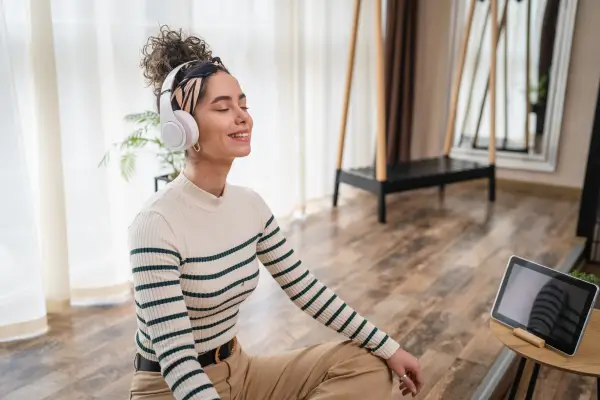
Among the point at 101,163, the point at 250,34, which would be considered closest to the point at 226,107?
the point at 101,163

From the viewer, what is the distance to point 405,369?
120cm

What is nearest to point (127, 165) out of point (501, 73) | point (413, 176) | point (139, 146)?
point (139, 146)

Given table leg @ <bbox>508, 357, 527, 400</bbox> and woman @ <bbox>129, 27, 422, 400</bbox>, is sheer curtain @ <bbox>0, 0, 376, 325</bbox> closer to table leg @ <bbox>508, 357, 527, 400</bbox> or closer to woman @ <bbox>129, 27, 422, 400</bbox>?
woman @ <bbox>129, 27, 422, 400</bbox>

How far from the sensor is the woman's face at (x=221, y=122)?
1078 millimetres

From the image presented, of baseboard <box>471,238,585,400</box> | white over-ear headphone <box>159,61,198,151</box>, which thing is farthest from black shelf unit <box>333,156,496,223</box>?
white over-ear headphone <box>159,61,198,151</box>

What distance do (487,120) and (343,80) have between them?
3.73 ft

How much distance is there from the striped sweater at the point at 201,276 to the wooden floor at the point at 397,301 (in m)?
0.70

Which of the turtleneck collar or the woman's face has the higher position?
the woman's face

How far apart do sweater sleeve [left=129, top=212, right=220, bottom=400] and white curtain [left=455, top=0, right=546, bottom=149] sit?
3475 millimetres

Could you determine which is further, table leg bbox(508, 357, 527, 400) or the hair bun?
table leg bbox(508, 357, 527, 400)

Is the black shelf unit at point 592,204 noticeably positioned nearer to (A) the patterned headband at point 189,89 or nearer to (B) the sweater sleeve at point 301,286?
(B) the sweater sleeve at point 301,286

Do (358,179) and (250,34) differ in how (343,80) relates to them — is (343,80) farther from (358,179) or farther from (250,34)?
(250,34)

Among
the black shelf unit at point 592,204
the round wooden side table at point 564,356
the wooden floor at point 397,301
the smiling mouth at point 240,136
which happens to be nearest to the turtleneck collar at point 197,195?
the smiling mouth at point 240,136

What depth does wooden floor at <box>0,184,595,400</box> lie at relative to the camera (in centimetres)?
183
